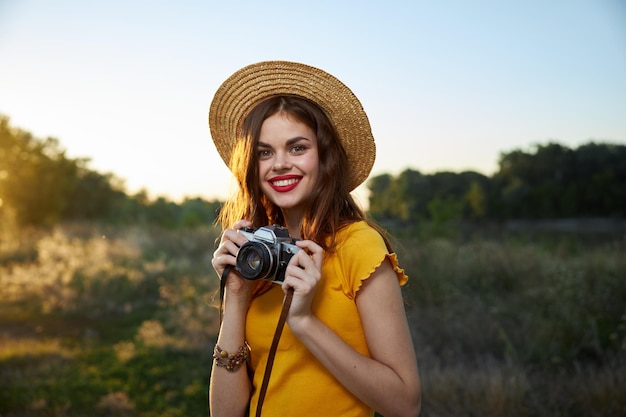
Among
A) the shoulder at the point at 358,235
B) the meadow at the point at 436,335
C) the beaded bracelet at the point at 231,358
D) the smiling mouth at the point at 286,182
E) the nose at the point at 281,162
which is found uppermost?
the nose at the point at 281,162

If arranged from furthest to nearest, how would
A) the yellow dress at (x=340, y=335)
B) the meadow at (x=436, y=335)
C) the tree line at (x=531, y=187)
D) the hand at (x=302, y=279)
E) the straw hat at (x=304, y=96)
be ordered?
the tree line at (x=531, y=187)
the meadow at (x=436, y=335)
the straw hat at (x=304, y=96)
the yellow dress at (x=340, y=335)
the hand at (x=302, y=279)

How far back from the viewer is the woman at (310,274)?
4.96ft

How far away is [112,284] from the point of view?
8.71m

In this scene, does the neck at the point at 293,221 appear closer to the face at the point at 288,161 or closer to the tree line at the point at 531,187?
the face at the point at 288,161

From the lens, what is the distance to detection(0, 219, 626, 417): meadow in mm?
3746

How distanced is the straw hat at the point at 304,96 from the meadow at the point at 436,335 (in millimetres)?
565

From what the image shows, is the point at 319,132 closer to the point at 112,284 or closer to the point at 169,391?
the point at 169,391

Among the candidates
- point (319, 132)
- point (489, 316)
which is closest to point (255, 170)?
point (319, 132)

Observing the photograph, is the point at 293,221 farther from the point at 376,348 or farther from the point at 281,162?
the point at 376,348

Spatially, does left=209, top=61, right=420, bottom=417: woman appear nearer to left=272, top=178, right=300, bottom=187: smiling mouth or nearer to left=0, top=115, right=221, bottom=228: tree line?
left=272, top=178, right=300, bottom=187: smiling mouth

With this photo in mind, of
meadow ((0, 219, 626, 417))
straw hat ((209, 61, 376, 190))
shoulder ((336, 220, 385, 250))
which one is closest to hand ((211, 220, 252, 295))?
shoulder ((336, 220, 385, 250))

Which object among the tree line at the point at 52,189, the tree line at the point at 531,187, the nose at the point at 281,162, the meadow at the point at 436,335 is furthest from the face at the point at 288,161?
the tree line at the point at 52,189

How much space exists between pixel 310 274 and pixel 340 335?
23 cm

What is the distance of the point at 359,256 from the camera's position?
1.55 meters
